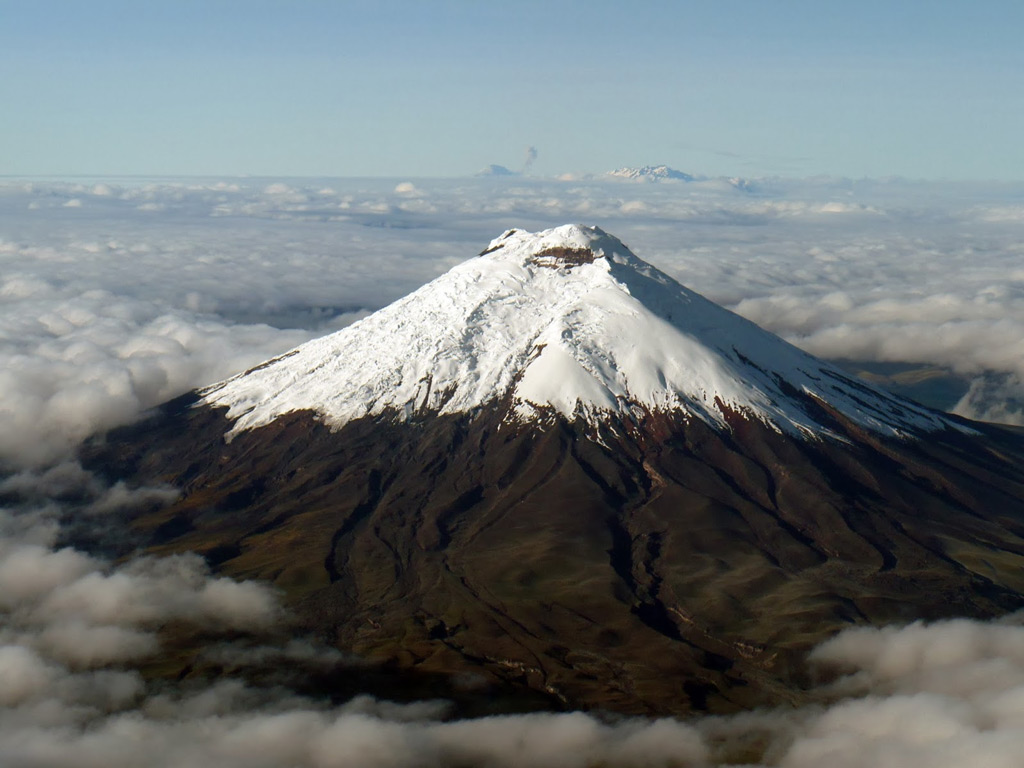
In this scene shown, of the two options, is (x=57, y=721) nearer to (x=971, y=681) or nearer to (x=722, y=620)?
(x=722, y=620)

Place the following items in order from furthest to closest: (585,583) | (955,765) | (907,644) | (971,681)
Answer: (585,583) → (907,644) → (971,681) → (955,765)

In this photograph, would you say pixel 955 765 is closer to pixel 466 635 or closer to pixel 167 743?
pixel 466 635

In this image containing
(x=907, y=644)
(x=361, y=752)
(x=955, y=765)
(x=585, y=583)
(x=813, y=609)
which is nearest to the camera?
(x=955, y=765)

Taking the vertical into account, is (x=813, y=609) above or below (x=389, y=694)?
above

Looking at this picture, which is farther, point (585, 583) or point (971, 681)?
point (585, 583)

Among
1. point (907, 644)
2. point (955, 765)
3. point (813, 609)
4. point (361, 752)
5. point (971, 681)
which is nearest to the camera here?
point (955, 765)

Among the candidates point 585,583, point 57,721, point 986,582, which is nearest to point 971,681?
point 986,582

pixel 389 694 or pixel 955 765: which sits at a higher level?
pixel 955 765

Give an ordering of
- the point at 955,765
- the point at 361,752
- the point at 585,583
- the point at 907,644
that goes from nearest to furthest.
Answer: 1. the point at 955,765
2. the point at 361,752
3. the point at 907,644
4. the point at 585,583

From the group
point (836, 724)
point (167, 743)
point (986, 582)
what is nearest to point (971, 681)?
point (836, 724)
